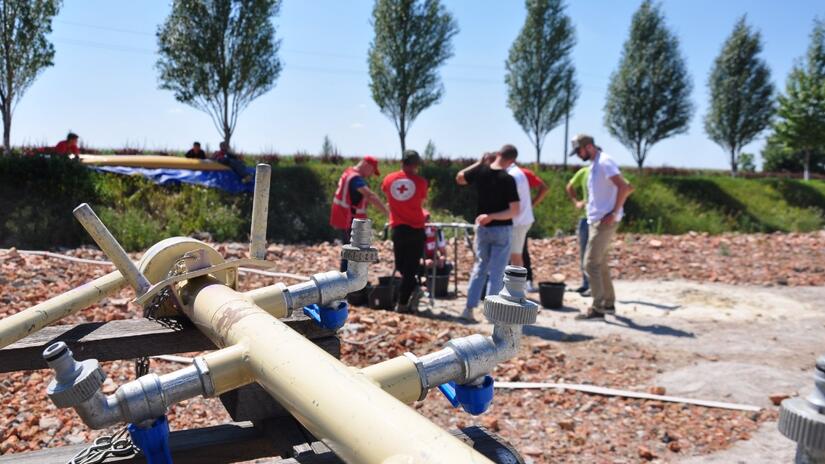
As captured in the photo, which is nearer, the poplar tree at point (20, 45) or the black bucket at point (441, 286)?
the black bucket at point (441, 286)

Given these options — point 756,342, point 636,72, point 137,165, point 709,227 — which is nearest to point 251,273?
point 756,342

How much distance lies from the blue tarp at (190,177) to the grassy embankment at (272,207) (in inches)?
6.5

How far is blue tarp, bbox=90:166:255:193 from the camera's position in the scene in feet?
47.7

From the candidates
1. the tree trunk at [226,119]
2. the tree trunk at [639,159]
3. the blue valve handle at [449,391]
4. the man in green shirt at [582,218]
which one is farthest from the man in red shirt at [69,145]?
the tree trunk at [639,159]

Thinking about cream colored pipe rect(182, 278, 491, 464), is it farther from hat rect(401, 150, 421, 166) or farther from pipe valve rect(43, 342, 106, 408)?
hat rect(401, 150, 421, 166)

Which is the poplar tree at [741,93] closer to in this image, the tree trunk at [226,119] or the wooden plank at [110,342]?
the tree trunk at [226,119]

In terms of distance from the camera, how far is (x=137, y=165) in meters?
15.0

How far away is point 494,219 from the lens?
265 inches

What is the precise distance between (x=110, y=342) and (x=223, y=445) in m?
0.59

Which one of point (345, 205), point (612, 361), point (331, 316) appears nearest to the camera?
point (331, 316)

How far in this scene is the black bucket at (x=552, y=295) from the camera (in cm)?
805

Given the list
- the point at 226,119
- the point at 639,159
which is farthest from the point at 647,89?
the point at 226,119

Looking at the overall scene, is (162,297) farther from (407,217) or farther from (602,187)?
(602,187)

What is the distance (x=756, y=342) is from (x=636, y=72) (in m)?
29.8
